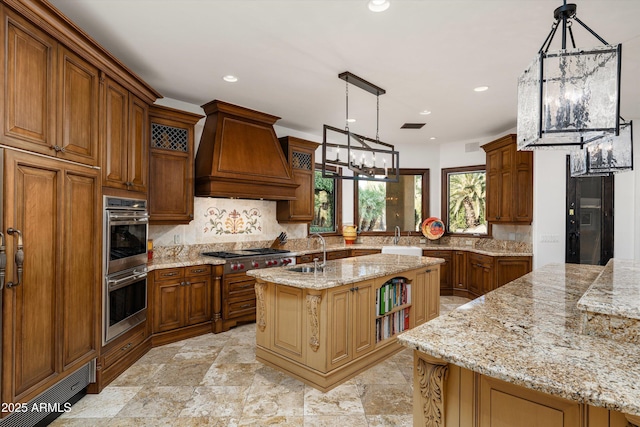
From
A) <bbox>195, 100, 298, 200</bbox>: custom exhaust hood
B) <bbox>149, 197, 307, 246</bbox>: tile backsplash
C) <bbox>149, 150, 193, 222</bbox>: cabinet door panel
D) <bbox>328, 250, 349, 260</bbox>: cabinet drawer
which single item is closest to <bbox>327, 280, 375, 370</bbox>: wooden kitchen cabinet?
<bbox>195, 100, 298, 200</bbox>: custom exhaust hood

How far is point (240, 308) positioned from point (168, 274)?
0.99 m

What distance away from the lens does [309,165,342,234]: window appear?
6.22 meters

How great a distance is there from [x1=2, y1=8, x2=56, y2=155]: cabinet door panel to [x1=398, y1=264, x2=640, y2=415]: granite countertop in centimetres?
237

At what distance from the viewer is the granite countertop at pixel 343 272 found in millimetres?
2719

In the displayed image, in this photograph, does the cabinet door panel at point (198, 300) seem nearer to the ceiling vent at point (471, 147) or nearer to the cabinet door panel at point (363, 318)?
the cabinet door panel at point (363, 318)

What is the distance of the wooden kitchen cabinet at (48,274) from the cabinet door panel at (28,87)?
123 millimetres

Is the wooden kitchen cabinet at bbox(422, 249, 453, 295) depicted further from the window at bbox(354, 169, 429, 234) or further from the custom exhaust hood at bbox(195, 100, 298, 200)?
the custom exhaust hood at bbox(195, 100, 298, 200)

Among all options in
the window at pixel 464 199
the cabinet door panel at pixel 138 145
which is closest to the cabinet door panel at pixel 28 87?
the cabinet door panel at pixel 138 145

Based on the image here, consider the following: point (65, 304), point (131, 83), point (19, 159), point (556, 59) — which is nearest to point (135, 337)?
point (65, 304)

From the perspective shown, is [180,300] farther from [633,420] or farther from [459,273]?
[459,273]

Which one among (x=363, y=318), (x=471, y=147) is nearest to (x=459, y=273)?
(x=471, y=147)

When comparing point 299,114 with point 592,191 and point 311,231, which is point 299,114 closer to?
point 311,231

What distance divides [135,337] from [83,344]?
764 mm

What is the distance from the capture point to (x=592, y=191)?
505 cm
